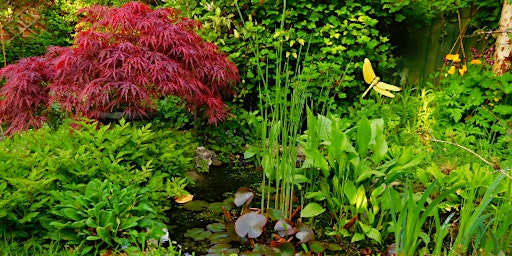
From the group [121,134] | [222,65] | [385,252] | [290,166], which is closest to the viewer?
[385,252]

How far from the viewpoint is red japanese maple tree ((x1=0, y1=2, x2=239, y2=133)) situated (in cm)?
265

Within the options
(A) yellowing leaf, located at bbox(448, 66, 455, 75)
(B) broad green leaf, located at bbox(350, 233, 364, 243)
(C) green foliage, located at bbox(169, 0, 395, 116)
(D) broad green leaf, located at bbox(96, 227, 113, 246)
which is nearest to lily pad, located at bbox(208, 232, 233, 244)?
(D) broad green leaf, located at bbox(96, 227, 113, 246)

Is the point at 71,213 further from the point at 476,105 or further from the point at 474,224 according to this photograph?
the point at 476,105

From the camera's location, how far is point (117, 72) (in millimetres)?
2631

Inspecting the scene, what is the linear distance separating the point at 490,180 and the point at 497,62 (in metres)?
1.97

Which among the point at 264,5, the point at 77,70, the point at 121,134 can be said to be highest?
the point at 264,5

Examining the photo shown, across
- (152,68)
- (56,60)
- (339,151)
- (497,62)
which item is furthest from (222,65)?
(497,62)

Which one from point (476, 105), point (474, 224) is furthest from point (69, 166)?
point (476, 105)

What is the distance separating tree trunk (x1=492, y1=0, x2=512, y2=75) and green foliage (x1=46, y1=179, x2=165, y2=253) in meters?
3.05

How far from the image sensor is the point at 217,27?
12.5ft

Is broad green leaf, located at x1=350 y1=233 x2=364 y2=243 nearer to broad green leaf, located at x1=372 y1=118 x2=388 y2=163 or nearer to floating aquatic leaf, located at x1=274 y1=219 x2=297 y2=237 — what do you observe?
floating aquatic leaf, located at x1=274 y1=219 x2=297 y2=237

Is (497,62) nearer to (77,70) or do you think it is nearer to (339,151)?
(339,151)

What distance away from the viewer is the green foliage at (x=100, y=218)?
187 centimetres

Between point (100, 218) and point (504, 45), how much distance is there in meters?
3.36
